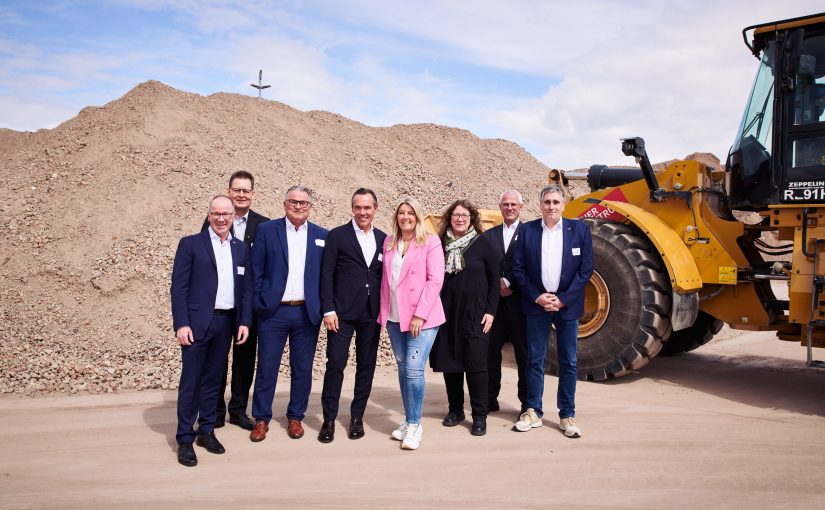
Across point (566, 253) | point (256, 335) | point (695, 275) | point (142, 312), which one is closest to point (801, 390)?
point (695, 275)

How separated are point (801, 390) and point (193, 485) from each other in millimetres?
5831

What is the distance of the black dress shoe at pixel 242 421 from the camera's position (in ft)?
16.8

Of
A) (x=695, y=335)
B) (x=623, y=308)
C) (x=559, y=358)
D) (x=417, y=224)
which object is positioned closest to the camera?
(x=417, y=224)

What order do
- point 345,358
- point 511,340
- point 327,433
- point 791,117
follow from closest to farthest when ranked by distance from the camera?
point 327,433, point 345,358, point 511,340, point 791,117

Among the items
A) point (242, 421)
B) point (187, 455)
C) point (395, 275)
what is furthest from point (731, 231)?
point (187, 455)

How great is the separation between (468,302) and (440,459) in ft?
3.69

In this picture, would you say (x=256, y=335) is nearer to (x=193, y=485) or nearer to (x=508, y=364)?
(x=193, y=485)

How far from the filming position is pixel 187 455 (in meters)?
4.32

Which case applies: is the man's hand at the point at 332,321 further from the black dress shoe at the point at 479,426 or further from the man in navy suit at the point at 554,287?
the man in navy suit at the point at 554,287

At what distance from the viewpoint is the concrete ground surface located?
3.82 metres

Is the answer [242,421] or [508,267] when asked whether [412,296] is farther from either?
[242,421]

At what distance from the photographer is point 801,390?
6.68 metres

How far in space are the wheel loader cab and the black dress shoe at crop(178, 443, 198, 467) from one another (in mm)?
5003

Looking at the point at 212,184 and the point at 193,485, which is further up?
the point at 212,184
